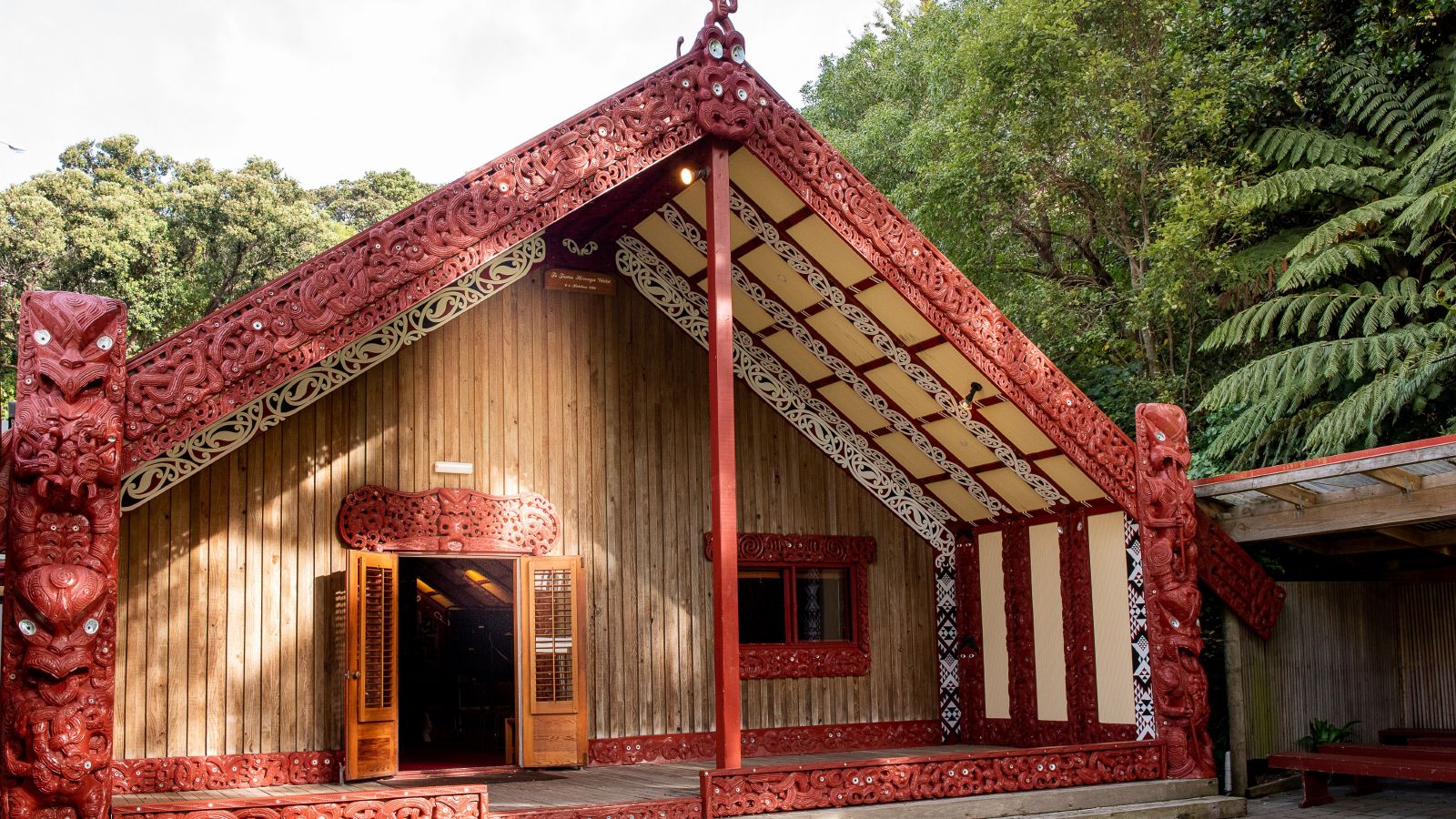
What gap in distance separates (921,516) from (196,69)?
100ft

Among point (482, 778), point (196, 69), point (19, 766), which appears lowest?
point (482, 778)

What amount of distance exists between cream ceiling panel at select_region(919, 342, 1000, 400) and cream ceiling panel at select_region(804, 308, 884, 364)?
1.42 ft

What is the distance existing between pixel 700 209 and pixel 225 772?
4.92 metres

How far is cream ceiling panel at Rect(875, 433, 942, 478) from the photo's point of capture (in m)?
10.4

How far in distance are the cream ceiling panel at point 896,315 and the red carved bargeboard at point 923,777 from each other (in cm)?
291

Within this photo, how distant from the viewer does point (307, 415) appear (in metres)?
8.70

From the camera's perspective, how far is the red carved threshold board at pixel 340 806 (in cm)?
565

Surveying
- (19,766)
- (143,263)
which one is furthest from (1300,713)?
(143,263)

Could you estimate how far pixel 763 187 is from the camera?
8.41 meters

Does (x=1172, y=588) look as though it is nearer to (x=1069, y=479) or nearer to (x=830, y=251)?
(x=1069, y=479)

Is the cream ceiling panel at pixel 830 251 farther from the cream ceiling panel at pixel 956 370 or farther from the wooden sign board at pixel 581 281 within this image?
the wooden sign board at pixel 581 281

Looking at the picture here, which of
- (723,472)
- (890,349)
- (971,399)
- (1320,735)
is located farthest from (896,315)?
(1320,735)

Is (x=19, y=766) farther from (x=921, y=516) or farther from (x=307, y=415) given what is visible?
(x=921, y=516)

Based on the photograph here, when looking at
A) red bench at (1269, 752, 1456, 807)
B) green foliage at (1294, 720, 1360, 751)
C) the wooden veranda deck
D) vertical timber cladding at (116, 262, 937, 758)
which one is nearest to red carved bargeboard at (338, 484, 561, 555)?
vertical timber cladding at (116, 262, 937, 758)
